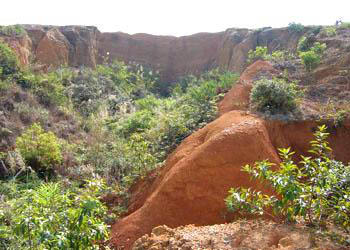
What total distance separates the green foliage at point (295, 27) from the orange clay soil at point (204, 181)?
14.0 metres

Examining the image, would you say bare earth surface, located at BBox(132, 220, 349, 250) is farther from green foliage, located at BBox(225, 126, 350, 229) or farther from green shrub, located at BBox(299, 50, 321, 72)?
green shrub, located at BBox(299, 50, 321, 72)

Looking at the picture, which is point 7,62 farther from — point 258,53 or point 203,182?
point 203,182

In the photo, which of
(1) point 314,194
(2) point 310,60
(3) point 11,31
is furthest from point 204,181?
(3) point 11,31

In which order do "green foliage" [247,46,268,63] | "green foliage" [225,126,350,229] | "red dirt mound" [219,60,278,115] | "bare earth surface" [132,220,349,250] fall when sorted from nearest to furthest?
"bare earth surface" [132,220,349,250] → "green foliage" [225,126,350,229] → "red dirt mound" [219,60,278,115] → "green foliage" [247,46,268,63]

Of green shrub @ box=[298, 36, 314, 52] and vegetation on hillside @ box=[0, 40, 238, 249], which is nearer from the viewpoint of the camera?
vegetation on hillside @ box=[0, 40, 238, 249]

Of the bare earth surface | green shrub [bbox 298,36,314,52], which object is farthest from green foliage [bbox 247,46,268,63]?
the bare earth surface

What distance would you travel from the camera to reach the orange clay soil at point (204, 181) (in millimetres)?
5299

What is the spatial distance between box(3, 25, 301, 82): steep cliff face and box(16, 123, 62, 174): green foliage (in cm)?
893

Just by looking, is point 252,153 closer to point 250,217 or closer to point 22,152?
point 250,217

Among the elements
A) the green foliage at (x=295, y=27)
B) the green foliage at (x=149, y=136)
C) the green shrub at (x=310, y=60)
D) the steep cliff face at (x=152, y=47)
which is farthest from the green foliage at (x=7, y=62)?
the green foliage at (x=295, y=27)

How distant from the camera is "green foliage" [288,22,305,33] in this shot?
19.0m

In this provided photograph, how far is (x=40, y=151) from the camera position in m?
7.12

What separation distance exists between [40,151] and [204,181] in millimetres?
3326

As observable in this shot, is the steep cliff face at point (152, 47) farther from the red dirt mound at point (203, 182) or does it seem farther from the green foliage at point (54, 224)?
the green foliage at point (54, 224)
